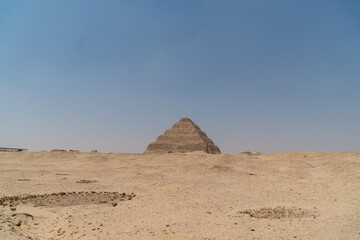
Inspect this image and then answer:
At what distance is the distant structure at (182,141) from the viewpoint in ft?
346

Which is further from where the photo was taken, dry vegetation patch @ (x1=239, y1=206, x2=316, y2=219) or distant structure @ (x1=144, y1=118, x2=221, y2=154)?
distant structure @ (x1=144, y1=118, x2=221, y2=154)

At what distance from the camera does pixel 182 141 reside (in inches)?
4373

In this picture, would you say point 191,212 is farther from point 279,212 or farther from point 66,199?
point 66,199

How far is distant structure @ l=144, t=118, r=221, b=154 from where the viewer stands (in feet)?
346

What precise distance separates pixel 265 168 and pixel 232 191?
9.42 metres

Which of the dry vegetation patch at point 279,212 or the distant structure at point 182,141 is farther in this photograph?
the distant structure at point 182,141

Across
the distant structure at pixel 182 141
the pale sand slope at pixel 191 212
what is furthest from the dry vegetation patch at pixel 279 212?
the distant structure at pixel 182 141

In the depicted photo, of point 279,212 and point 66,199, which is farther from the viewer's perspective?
point 66,199

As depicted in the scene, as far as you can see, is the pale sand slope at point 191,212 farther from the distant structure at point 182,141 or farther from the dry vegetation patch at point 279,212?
the distant structure at point 182,141

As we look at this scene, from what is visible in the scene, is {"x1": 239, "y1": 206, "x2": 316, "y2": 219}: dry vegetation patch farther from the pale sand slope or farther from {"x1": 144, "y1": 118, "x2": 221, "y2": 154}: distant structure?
{"x1": 144, "y1": 118, "x2": 221, "y2": 154}: distant structure

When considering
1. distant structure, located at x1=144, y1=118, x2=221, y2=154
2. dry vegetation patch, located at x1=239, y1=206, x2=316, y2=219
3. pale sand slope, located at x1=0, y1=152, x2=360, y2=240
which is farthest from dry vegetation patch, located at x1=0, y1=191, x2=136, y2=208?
distant structure, located at x1=144, y1=118, x2=221, y2=154

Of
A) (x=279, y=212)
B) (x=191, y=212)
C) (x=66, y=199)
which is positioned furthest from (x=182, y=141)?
(x=191, y=212)

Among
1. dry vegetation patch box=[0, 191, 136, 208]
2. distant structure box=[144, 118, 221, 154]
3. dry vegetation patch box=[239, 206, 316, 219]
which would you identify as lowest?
dry vegetation patch box=[0, 191, 136, 208]

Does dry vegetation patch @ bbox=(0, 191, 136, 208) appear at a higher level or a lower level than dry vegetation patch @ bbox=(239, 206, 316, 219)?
lower
